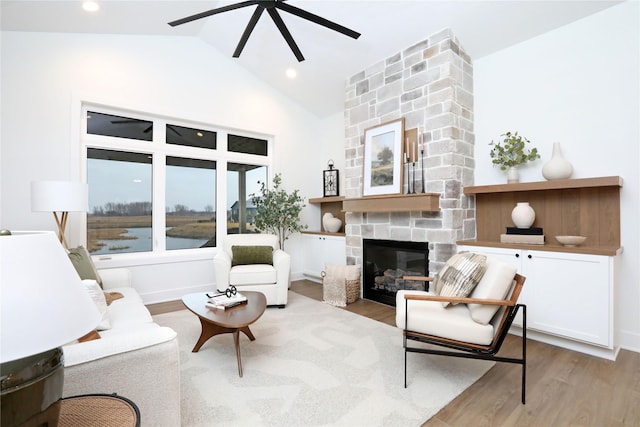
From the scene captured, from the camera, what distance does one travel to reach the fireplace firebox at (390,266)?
3.72 meters

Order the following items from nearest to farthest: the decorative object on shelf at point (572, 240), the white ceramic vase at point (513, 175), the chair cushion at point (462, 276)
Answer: the chair cushion at point (462, 276)
the decorative object on shelf at point (572, 240)
the white ceramic vase at point (513, 175)

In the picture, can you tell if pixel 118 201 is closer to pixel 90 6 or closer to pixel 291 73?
pixel 90 6

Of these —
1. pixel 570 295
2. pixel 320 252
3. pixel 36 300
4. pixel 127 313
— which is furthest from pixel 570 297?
pixel 127 313

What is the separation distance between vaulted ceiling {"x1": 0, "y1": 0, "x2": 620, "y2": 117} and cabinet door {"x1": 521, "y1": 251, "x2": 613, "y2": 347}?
229 centimetres

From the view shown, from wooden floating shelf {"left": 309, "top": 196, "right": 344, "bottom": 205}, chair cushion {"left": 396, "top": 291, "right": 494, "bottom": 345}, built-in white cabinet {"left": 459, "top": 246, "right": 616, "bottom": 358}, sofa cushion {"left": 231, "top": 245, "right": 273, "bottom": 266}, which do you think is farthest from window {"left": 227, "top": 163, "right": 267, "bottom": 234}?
built-in white cabinet {"left": 459, "top": 246, "right": 616, "bottom": 358}

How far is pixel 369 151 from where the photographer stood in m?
4.21

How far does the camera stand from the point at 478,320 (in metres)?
2.03

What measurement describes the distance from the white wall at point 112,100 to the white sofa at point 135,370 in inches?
122

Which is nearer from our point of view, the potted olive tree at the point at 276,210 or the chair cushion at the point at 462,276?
the chair cushion at the point at 462,276

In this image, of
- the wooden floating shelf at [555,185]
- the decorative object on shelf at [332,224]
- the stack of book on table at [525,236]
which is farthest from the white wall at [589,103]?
the decorative object on shelf at [332,224]

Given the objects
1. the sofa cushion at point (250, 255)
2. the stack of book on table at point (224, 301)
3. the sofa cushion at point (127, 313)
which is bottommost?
the sofa cushion at point (127, 313)

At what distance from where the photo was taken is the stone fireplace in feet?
11.1

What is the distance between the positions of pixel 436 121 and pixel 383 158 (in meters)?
0.80

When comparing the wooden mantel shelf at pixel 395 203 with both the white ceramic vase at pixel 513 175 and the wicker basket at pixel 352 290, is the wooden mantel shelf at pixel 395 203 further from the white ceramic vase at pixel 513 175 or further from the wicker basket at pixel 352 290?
the wicker basket at pixel 352 290
